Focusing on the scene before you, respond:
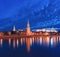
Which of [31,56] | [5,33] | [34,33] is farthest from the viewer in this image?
[34,33]

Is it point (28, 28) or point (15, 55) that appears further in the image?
point (28, 28)

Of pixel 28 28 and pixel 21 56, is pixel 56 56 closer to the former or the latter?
pixel 21 56

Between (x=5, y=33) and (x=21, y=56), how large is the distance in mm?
76255

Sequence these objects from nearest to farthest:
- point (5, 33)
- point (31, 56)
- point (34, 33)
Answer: point (31, 56) < point (5, 33) < point (34, 33)

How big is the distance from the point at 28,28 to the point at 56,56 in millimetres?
76363

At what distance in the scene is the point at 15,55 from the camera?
3869cm

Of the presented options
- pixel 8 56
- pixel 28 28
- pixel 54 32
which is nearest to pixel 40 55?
pixel 8 56

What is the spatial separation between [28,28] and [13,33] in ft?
21.4

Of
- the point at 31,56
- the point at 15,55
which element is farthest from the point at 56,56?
the point at 15,55

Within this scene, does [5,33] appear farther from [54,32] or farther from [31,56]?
[31,56]

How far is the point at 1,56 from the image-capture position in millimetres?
37969

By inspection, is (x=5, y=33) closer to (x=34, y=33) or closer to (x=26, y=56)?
(x=34, y=33)

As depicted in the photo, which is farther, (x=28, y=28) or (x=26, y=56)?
(x=28, y=28)

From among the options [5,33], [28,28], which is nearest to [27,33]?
[28,28]
